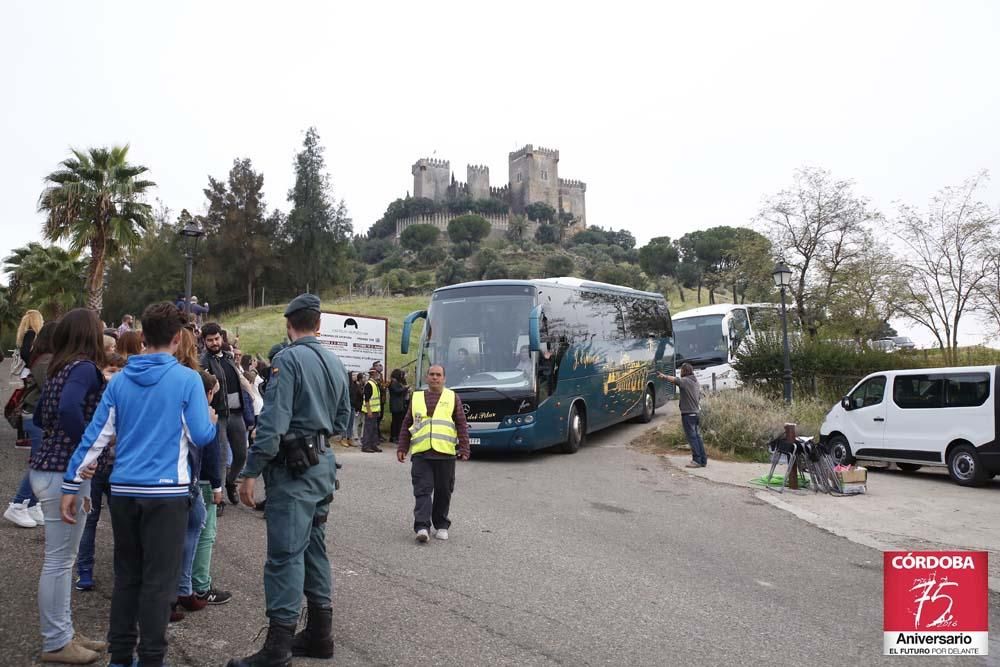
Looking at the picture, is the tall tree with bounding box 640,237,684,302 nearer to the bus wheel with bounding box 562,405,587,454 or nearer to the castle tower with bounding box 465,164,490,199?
the castle tower with bounding box 465,164,490,199

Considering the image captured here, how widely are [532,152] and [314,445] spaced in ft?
454

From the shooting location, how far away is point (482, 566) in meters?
6.02

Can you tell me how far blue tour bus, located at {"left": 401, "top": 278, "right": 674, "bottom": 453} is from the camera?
42.3ft

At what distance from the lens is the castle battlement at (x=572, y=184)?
142625 mm

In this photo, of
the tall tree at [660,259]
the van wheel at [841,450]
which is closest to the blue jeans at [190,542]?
the van wheel at [841,450]

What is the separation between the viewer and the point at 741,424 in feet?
48.1

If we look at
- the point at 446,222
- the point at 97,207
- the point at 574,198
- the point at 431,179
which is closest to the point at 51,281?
the point at 97,207

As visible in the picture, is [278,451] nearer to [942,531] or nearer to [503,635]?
[503,635]

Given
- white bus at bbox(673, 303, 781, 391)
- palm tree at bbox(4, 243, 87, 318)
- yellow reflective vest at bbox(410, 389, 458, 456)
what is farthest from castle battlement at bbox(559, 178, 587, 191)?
yellow reflective vest at bbox(410, 389, 458, 456)

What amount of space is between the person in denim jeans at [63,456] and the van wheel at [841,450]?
510 inches

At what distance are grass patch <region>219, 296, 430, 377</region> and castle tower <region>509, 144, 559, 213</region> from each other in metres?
89.4

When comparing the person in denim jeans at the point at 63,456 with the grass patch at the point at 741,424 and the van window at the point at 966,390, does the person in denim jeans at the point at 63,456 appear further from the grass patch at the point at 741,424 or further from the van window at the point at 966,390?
the van window at the point at 966,390

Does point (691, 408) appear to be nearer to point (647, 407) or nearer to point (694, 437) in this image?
point (694, 437)

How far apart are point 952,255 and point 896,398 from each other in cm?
1895
